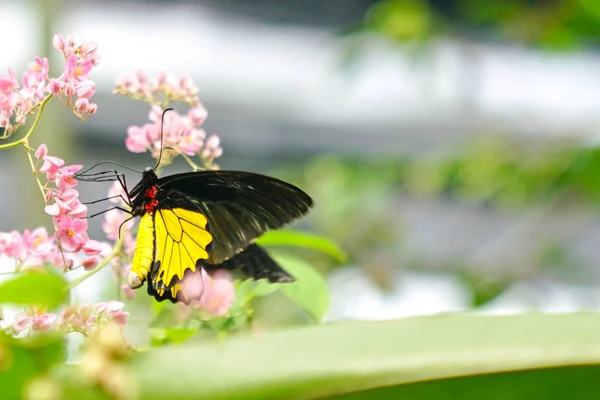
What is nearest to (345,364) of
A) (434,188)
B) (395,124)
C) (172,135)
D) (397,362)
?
(397,362)

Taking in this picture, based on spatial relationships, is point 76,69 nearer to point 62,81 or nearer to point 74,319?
point 62,81

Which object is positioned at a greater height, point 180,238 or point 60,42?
point 60,42

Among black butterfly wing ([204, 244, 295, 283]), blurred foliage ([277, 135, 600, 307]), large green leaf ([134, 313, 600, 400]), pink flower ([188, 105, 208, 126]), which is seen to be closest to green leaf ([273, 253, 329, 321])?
black butterfly wing ([204, 244, 295, 283])

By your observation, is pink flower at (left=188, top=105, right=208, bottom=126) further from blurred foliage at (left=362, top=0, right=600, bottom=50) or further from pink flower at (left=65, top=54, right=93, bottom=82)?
Result: blurred foliage at (left=362, top=0, right=600, bottom=50)

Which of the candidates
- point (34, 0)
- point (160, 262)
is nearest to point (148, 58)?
point (34, 0)

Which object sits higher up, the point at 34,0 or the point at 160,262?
the point at 34,0

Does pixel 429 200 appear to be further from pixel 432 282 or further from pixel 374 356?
pixel 374 356

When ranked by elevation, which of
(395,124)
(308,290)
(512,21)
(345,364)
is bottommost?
(395,124)
